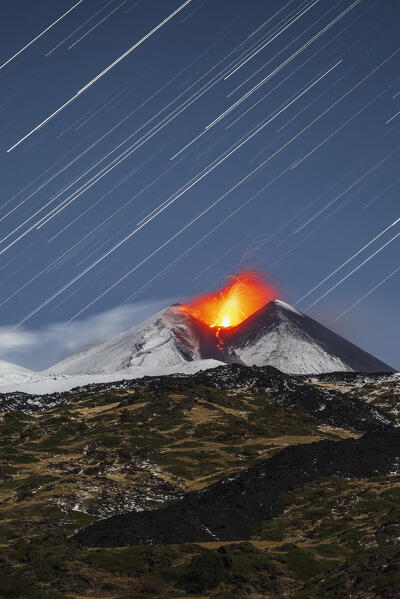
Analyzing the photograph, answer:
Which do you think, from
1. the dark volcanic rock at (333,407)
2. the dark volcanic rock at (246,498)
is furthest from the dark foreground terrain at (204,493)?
the dark volcanic rock at (333,407)

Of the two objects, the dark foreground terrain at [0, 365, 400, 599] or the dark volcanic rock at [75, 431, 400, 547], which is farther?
the dark volcanic rock at [75, 431, 400, 547]

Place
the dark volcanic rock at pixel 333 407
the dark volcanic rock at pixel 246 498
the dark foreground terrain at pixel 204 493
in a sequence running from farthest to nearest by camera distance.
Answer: the dark volcanic rock at pixel 333 407 → the dark volcanic rock at pixel 246 498 → the dark foreground terrain at pixel 204 493

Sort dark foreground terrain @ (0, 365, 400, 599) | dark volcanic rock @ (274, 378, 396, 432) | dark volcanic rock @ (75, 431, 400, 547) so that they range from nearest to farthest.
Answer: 1. dark foreground terrain @ (0, 365, 400, 599)
2. dark volcanic rock @ (75, 431, 400, 547)
3. dark volcanic rock @ (274, 378, 396, 432)

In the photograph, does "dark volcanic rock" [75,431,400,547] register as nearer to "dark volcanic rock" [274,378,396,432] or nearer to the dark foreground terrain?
the dark foreground terrain

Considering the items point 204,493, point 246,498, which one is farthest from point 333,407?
point 246,498

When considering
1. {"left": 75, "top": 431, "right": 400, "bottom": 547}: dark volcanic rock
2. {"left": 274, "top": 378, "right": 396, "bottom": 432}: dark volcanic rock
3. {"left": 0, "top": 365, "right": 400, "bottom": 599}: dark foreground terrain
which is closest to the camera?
{"left": 0, "top": 365, "right": 400, "bottom": 599}: dark foreground terrain

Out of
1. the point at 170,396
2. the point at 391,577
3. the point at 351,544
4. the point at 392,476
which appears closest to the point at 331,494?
the point at 392,476

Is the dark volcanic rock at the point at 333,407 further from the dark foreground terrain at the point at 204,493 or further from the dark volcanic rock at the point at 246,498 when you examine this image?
the dark volcanic rock at the point at 246,498

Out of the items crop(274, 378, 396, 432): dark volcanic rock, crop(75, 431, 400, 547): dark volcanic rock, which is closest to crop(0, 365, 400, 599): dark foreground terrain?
crop(75, 431, 400, 547): dark volcanic rock
